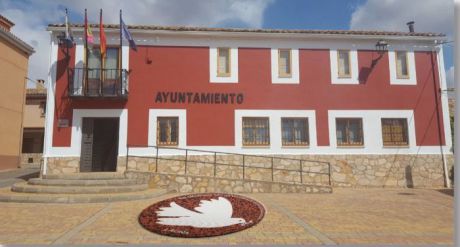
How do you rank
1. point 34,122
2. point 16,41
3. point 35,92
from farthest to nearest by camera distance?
point 35,92
point 34,122
point 16,41

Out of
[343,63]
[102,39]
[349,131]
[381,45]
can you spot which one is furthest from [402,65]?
[102,39]

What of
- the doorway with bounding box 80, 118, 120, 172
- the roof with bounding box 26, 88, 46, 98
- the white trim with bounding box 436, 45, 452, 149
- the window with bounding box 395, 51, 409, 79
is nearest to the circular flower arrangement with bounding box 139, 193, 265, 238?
the doorway with bounding box 80, 118, 120, 172

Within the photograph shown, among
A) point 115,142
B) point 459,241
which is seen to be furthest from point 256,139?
point 459,241

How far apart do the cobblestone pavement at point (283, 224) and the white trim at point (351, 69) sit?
6.06m

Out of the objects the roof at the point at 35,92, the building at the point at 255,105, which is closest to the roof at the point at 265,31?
the building at the point at 255,105

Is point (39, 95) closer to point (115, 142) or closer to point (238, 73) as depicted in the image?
point (115, 142)

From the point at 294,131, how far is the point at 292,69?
2.58m

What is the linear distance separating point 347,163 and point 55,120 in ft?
→ 37.5

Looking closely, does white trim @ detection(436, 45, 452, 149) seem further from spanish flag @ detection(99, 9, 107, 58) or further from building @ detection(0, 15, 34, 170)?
building @ detection(0, 15, 34, 170)

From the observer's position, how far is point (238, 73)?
14383 mm

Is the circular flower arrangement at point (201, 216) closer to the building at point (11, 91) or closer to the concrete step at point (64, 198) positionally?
the concrete step at point (64, 198)

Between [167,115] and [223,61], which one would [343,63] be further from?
[167,115]

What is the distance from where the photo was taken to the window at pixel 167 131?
13.7 metres

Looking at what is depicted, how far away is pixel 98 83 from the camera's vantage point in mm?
13469
